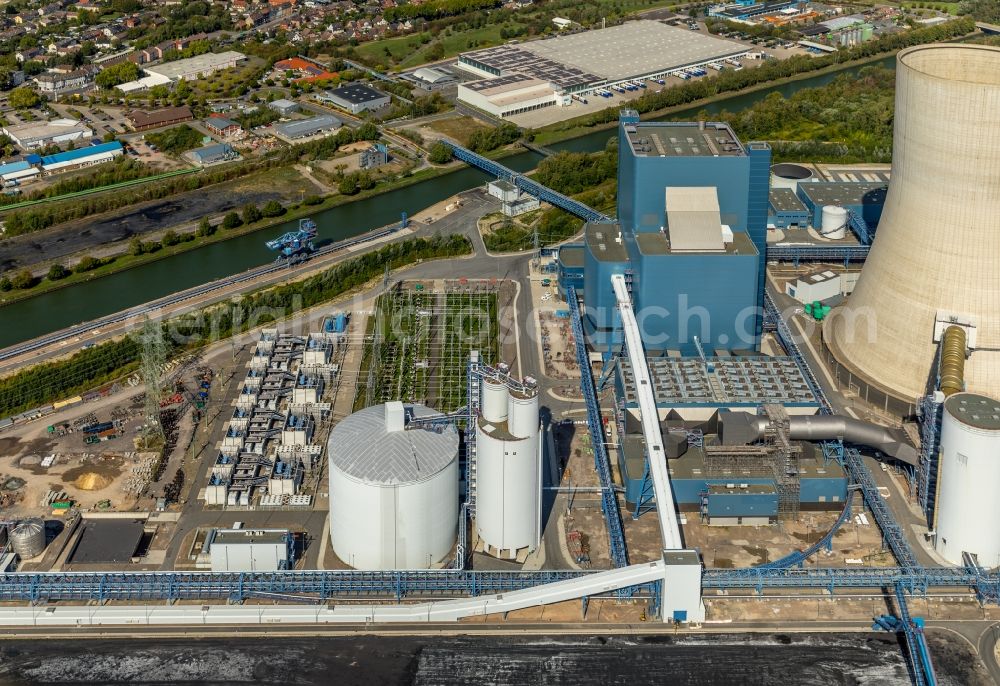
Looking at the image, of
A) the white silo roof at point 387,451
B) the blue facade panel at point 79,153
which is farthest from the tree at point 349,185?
the white silo roof at point 387,451

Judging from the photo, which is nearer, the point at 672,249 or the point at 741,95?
the point at 672,249

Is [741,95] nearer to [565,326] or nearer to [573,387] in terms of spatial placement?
[565,326]

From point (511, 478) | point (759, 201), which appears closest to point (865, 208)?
point (759, 201)

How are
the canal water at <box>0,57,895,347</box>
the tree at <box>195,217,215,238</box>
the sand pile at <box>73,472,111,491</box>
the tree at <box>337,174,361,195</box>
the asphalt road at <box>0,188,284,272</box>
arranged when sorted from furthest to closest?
the tree at <box>337,174,361,195</box>
the tree at <box>195,217,215,238</box>
the asphalt road at <box>0,188,284,272</box>
the canal water at <box>0,57,895,347</box>
the sand pile at <box>73,472,111,491</box>

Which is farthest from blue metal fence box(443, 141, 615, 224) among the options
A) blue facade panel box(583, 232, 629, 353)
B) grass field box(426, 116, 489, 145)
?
blue facade panel box(583, 232, 629, 353)

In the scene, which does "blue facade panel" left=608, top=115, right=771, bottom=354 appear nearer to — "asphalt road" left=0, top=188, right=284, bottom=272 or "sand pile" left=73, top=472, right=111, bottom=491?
"sand pile" left=73, top=472, right=111, bottom=491

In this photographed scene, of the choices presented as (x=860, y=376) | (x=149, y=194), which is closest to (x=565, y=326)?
(x=860, y=376)
